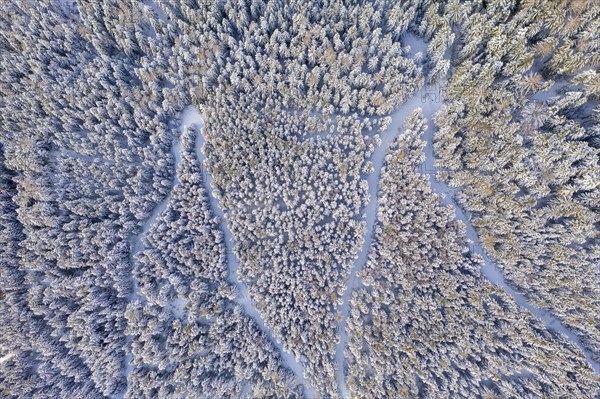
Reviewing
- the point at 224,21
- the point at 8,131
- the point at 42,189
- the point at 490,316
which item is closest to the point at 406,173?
the point at 490,316

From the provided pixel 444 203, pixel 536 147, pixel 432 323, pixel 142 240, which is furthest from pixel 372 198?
pixel 142 240

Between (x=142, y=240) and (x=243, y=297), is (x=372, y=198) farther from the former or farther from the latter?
(x=142, y=240)

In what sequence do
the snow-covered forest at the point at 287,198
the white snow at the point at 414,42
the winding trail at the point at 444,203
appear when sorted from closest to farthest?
the snow-covered forest at the point at 287,198 < the winding trail at the point at 444,203 < the white snow at the point at 414,42

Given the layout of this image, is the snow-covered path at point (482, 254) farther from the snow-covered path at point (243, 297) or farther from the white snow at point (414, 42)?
the snow-covered path at point (243, 297)

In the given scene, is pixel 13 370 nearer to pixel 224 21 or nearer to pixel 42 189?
pixel 42 189

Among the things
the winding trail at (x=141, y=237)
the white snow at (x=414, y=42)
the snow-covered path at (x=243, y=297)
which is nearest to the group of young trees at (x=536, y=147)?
the white snow at (x=414, y=42)

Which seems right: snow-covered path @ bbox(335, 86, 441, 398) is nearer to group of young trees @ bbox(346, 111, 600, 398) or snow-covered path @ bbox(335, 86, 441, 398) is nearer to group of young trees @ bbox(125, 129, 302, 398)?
group of young trees @ bbox(346, 111, 600, 398)
